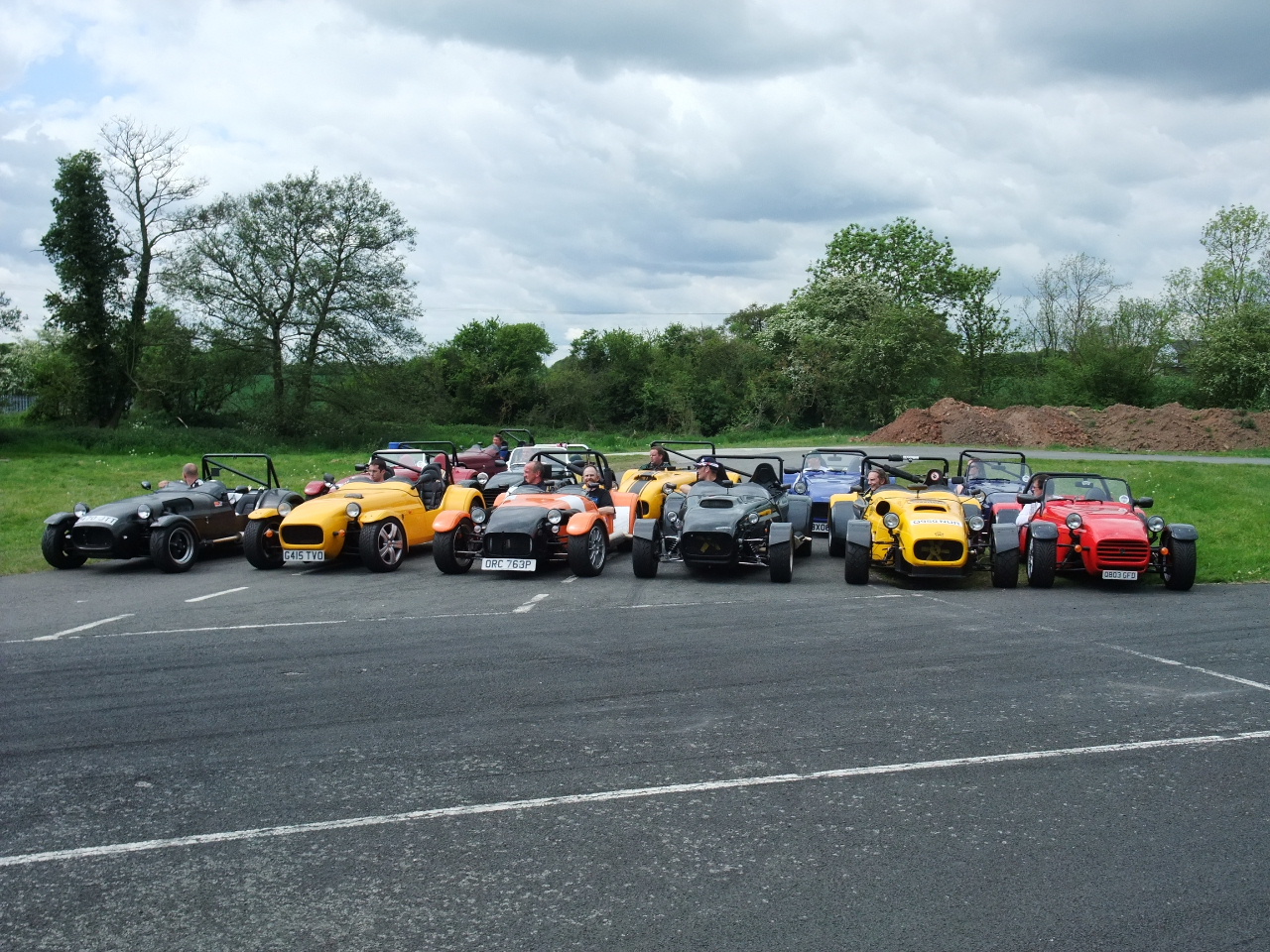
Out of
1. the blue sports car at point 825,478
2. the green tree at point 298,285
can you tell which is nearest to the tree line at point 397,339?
the green tree at point 298,285

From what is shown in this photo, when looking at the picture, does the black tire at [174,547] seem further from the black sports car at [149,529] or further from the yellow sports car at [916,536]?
the yellow sports car at [916,536]

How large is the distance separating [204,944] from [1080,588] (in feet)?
36.1

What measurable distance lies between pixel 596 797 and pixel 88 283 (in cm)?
4945

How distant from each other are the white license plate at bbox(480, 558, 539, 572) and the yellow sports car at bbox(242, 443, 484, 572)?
135 cm

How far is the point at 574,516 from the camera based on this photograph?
13.2 metres

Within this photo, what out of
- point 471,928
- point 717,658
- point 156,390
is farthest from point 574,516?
point 156,390

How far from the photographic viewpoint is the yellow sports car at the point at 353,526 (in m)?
13.7

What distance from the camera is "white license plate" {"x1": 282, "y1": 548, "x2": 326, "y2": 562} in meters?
13.6

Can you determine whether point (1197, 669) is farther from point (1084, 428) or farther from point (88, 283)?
point (88, 283)

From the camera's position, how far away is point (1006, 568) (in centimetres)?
1215

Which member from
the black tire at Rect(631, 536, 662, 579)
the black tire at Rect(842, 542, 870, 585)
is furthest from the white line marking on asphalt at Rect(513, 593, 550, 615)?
the black tire at Rect(842, 542, 870, 585)

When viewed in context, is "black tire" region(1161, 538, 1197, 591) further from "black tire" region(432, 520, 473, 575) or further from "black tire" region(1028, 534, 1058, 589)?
"black tire" region(432, 520, 473, 575)

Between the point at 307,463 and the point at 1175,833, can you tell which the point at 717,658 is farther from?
the point at 307,463

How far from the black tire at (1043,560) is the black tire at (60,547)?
40.8 ft
